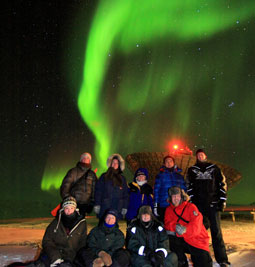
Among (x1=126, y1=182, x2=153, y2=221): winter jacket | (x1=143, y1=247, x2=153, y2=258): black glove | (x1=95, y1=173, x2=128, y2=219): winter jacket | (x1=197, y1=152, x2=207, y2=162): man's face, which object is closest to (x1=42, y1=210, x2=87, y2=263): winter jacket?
(x1=143, y1=247, x2=153, y2=258): black glove

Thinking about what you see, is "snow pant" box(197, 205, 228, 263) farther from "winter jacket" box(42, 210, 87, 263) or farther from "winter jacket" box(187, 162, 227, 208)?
"winter jacket" box(42, 210, 87, 263)

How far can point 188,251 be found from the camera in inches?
182

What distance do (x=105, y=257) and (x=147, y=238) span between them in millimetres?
752

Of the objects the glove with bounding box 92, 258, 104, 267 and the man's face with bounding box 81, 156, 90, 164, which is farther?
the man's face with bounding box 81, 156, 90, 164

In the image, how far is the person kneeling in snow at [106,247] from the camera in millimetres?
4008

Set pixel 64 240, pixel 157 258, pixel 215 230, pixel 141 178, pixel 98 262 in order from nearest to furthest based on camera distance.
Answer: pixel 98 262 < pixel 157 258 < pixel 64 240 < pixel 215 230 < pixel 141 178

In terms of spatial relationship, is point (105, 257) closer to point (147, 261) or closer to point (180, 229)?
point (147, 261)

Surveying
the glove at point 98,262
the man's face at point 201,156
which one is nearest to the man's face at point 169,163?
the man's face at point 201,156

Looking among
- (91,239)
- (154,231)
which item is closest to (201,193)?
(154,231)

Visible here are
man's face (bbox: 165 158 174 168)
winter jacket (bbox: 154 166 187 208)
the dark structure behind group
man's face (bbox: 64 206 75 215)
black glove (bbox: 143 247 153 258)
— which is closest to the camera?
black glove (bbox: 143 247 153 258)

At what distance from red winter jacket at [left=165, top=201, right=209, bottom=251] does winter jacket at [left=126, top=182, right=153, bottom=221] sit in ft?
3.19

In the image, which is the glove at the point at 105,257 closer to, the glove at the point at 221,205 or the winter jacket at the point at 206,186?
the winter jacket at the point at 206,186

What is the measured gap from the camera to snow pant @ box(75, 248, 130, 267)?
4.01 metres

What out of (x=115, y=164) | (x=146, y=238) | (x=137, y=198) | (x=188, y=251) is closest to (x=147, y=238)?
(x=146, y=238)
